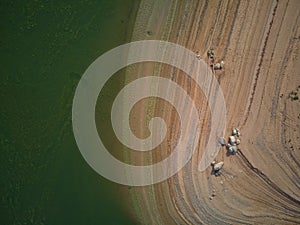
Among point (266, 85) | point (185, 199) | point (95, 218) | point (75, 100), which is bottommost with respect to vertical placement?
point (95, 218)

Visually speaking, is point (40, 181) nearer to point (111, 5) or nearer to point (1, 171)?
point (1, 171)

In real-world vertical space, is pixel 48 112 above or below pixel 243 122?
below

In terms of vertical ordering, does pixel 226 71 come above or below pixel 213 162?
above

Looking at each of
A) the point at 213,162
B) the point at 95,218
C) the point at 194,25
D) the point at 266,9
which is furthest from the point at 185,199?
the point at 266,9
